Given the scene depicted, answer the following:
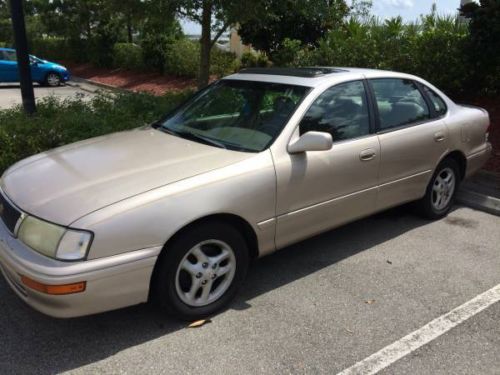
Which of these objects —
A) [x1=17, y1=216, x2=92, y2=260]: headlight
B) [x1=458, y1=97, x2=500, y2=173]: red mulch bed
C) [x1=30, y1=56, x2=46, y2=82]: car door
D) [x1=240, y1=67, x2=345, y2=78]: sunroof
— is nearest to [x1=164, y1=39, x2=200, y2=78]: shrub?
[x1=30, y1=56, x2=46, y2=82]: car door

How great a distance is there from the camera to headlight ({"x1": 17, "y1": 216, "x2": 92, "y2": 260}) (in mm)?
2732

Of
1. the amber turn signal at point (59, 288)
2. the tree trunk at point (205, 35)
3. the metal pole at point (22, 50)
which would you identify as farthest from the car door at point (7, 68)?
the amber turn signal at point (59, 288)

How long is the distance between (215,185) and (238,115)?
0.99 m

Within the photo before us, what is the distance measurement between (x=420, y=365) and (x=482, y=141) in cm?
323

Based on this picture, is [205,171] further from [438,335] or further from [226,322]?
[438,335]

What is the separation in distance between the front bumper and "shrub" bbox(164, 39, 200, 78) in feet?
48.9

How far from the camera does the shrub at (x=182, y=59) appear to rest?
17438mm

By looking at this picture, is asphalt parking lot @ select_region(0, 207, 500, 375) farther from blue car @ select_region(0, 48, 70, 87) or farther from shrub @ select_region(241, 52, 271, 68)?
blue car @ select_region(0, 48, 70, 87)

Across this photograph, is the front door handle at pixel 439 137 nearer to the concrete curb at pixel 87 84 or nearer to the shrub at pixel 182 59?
the shrub at pixel 182 59

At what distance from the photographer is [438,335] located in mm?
3195

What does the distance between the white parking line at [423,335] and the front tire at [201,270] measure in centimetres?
95

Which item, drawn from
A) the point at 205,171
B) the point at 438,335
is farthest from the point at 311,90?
the point at 438,335

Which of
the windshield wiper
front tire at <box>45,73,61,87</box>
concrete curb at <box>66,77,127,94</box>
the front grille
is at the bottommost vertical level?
concrete curb at <box>66,77,127,94</box>

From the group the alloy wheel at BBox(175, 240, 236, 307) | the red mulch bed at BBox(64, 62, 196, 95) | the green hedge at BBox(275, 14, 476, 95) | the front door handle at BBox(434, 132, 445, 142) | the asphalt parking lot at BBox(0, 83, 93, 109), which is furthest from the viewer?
the red mulch bed at BBox(64, 62, 196, 95)
